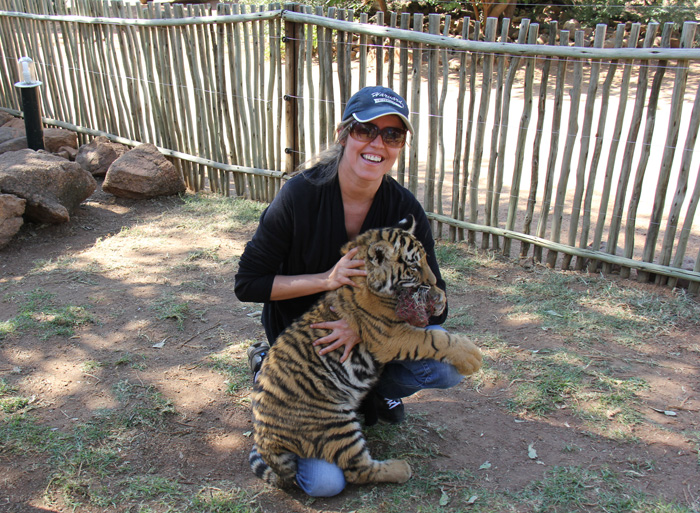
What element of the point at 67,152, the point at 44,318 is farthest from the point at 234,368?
the point at 67,152

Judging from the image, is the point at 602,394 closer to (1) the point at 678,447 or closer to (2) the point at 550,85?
(1) the point at 678,447

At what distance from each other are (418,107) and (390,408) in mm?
3755

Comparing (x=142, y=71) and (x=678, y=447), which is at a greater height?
(x=142, y=71)

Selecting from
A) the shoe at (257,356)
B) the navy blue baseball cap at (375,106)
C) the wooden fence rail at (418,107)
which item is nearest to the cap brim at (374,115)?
the navy blue baseball cap at (375,106)

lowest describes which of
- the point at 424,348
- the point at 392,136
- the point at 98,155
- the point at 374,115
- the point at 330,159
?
the point at 98,155

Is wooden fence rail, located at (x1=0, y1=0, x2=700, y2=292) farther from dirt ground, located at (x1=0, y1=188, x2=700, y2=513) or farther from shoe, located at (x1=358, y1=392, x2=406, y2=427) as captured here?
shoe, located at (x1=358, y1=392, x2=406, y2=427)

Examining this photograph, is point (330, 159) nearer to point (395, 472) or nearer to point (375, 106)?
point (375, 106)

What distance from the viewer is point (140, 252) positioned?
648cm

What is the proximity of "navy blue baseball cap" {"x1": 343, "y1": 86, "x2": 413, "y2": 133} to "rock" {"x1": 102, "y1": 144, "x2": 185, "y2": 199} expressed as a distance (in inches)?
206

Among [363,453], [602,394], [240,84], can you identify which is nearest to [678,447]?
[602,394]

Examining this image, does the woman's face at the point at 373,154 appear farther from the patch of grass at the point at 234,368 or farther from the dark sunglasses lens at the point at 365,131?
the patch of grass at the point at 234,368

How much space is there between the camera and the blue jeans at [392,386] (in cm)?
305

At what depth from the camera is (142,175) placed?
7582mm

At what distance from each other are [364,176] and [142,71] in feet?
20.7
